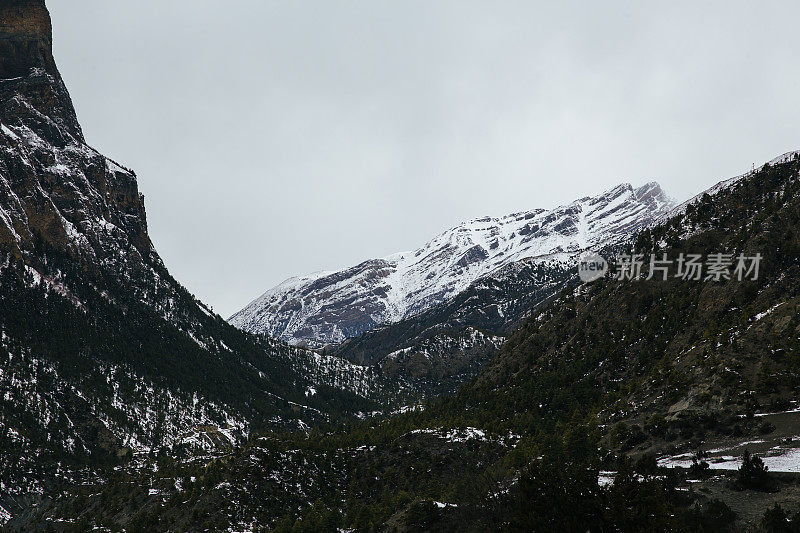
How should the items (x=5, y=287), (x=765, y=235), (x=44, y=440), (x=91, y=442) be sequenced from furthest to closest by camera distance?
1. (x=5, y=287)
2. (x=91, y=442)
3. (x=44, y=440)
4. (x=765, y=235)

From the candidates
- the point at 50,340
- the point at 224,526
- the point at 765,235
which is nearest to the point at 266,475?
the point at 224,526

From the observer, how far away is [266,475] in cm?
7838

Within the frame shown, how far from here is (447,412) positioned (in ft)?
385

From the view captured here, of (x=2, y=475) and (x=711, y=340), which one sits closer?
(x=711, y=340)

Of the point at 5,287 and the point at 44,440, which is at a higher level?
the point at 5,287

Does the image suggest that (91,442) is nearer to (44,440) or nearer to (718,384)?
(44,440)

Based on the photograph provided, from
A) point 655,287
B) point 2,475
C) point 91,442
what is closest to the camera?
point 655,287

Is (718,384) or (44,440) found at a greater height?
(44,440)

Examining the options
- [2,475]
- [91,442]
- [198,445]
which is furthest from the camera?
[198,445]

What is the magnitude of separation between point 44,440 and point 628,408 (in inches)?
6026

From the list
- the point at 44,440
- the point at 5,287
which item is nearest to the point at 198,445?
the point at 44,440

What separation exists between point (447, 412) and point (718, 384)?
6459cm

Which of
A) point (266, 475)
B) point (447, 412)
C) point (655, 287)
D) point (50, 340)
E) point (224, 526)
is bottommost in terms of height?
point (224, 526)

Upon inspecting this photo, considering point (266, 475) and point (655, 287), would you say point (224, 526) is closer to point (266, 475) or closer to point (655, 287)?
point (266, 475)
